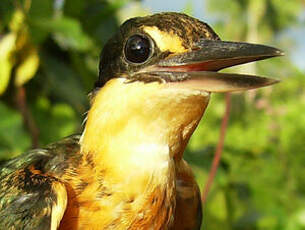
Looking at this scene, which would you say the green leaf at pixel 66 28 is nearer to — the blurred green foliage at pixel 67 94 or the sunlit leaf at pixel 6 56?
the blurred green foliage at pixel 67 94

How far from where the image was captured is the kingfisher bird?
1068 mm

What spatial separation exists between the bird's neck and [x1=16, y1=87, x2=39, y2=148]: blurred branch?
870mm

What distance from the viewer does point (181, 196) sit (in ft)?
4.76

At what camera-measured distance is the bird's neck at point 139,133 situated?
1081mm

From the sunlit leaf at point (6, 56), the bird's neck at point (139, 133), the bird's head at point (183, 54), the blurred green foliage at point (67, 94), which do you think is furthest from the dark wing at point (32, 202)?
the sunlit leaf at point (6, 56)

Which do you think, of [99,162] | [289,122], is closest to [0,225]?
[99,162]

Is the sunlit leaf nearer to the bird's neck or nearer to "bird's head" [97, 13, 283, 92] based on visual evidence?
the bird's neck

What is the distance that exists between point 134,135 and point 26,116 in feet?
3.50

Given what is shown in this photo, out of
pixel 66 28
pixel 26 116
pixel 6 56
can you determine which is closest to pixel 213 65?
pixel 66 28

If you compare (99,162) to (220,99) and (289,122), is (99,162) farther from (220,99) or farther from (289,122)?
(220,99)

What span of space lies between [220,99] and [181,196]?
11.3m

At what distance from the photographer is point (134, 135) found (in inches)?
44.8

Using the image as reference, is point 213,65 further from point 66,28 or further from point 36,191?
point 66,28

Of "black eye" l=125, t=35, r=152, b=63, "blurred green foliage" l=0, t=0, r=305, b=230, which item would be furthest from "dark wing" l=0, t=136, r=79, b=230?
"blurred green foliage" l=0, t=0, r=305, b=230
